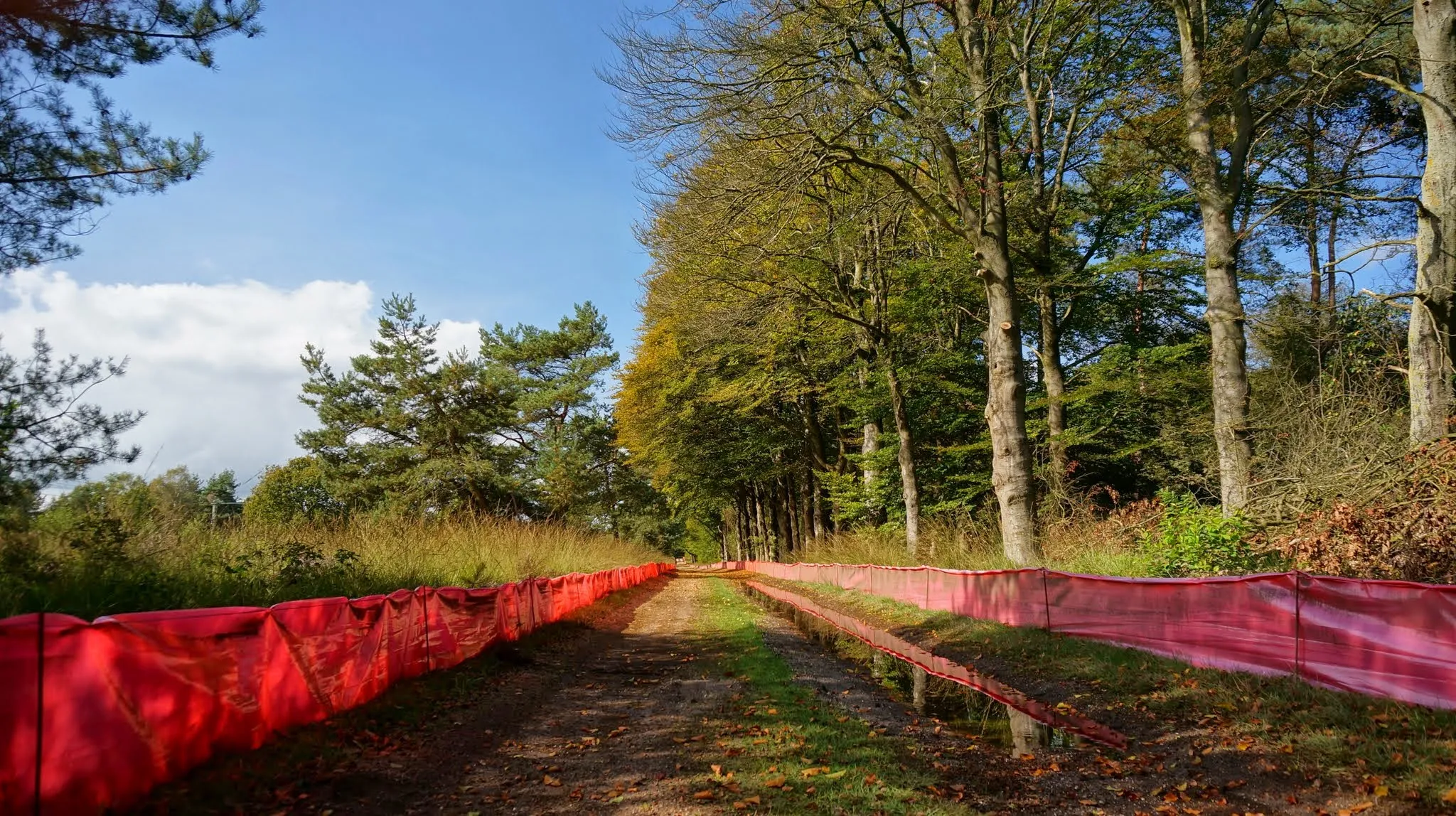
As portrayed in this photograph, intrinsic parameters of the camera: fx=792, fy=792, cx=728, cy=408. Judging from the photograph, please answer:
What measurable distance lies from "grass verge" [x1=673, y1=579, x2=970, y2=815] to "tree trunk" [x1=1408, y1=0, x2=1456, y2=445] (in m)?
7.06

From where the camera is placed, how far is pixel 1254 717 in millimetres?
5785

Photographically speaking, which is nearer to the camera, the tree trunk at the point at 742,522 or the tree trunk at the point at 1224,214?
the tree trunk at the point at 1224,214

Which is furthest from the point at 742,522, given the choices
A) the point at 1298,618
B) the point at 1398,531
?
the point at 1298,618

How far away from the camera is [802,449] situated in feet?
116

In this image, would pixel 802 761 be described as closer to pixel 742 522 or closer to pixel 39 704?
pixel 39 704

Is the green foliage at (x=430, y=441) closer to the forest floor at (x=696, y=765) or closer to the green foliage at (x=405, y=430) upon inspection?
the green foliage at (x=405, y=430)

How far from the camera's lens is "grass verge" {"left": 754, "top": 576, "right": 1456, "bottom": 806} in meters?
4.53

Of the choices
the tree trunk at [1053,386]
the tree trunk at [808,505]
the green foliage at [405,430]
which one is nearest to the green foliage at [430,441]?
the green foliage at [405,430]

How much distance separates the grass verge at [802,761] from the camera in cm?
453

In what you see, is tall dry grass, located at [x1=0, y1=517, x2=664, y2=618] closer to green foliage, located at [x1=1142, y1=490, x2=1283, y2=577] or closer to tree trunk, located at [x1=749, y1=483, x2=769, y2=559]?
green foliage, located at [x1=1142, y1=490, x2=1283, y2=577]

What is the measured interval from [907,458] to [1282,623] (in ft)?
47.1

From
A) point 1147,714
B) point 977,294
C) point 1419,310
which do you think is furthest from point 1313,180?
point 1147,714

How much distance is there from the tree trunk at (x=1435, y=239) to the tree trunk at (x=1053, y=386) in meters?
8.78

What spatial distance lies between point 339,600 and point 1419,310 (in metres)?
11.8
